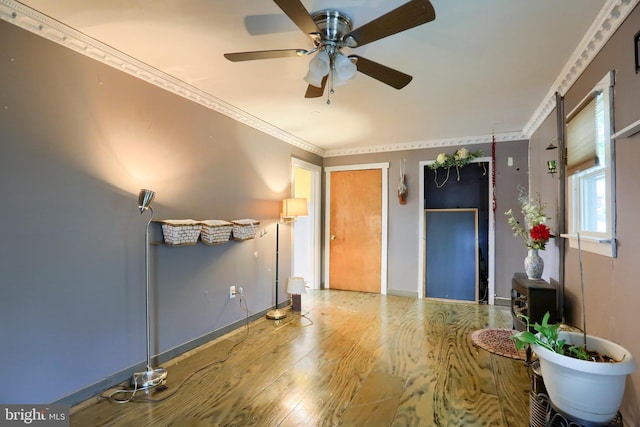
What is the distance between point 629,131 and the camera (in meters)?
1.57

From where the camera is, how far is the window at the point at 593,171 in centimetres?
183

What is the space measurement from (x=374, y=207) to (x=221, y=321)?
290cm

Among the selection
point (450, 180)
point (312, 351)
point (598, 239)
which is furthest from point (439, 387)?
point (450, 180)

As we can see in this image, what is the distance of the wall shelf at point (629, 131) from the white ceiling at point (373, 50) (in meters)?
0.66

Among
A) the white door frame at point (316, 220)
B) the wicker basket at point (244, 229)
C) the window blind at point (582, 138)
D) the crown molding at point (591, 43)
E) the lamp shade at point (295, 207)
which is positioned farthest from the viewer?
the white door frame at point (316, 220)

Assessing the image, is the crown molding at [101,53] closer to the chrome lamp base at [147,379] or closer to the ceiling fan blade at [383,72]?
the ceiling fan blade at [383,72]

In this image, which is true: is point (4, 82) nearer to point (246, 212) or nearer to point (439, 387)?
point (246, 212)

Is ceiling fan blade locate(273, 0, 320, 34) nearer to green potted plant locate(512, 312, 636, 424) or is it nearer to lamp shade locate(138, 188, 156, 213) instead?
lamp shade locate(138, 188, 156, 213)

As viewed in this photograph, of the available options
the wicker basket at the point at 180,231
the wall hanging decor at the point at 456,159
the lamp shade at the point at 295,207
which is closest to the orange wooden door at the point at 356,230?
the wall hanging decor at the point at 456,159

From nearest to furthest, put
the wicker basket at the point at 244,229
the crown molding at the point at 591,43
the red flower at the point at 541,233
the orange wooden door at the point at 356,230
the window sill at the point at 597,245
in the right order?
the crown molding at the point at 591,43 → the window sill at the point at 597,245 → the red flower at the point at 541,233 → the wicker basket at the point at 244,229 → the orange wooden door at the point at 356,230

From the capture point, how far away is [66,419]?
1.81 meters

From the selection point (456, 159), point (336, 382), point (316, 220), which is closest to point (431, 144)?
point (456, 159)

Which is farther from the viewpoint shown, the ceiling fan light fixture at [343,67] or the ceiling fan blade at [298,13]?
the ceiling fan light fixture at [343,67]

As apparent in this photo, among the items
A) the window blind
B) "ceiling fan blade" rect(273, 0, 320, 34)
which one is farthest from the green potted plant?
"ceiling fan blade" rect(273, 0, 320, 34)
